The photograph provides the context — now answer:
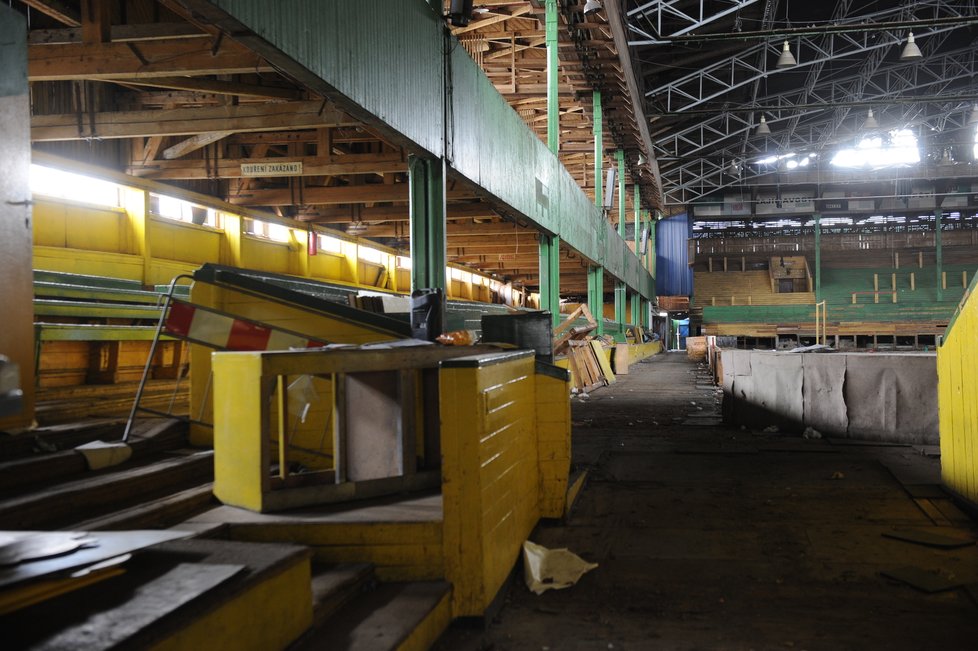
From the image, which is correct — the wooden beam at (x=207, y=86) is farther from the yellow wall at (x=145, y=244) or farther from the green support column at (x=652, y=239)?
the green support column at (x=652, y=239)

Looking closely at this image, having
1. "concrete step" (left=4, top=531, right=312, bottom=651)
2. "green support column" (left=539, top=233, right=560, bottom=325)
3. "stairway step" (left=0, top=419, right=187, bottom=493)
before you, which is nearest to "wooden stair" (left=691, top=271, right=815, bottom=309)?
"green support column" (left=539, top=233, right=560, bottom=325)

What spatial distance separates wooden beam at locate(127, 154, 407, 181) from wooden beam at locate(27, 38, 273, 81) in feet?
12.1

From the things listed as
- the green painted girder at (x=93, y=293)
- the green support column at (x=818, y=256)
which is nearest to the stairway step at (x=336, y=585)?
the green painted girder at (x=93, y=293)

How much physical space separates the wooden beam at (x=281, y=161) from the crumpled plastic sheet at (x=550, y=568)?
724 cm

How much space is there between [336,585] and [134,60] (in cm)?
547

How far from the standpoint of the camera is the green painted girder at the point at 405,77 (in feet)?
14.6

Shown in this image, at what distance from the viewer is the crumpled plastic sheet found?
13.1 ft

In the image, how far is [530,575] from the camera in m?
4.09

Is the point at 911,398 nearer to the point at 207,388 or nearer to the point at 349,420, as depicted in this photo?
the point at 349,420

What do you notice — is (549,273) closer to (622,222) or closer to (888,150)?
(622,222)

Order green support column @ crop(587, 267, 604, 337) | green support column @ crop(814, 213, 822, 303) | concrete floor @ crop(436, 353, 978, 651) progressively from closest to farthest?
concrete floor @ crop(436, 353, 978, 651)
green support column @ crop(587, 267, 604, 337)
green support column @ crop(814, 213, 822, 303)

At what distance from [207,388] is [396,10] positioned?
13.5 ft

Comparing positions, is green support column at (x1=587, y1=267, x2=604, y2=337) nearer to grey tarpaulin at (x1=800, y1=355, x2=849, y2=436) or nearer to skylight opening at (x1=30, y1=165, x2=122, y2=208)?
grey tarpaulin at (x1=800, y1=355, x2=849, y2=436)

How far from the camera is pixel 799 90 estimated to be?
28156 millimetres
